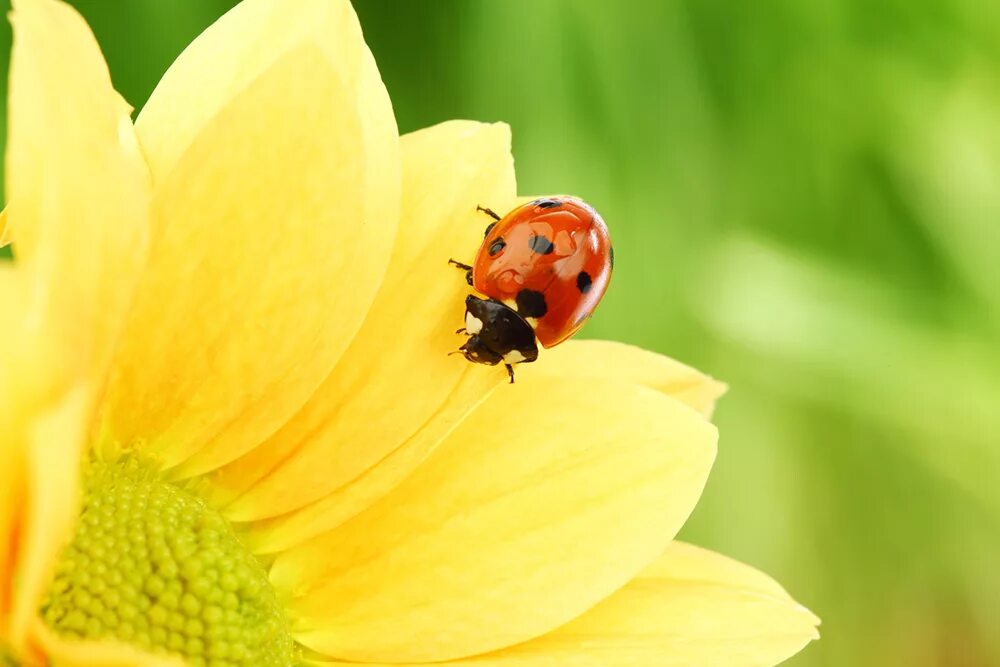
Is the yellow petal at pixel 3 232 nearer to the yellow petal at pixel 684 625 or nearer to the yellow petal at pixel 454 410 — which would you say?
the yellow petal at pixel 454 410

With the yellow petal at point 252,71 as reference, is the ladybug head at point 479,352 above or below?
below

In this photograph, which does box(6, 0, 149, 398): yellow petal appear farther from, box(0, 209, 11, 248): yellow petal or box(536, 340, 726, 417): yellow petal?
box(536, 340, 726, 417): yellow petal

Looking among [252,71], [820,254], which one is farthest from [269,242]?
[820,254]

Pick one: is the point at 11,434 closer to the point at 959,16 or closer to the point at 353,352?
the point at 353,352

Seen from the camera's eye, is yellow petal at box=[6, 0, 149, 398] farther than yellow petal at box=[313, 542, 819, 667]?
No

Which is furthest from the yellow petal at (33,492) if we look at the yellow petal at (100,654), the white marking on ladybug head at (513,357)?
the white marking on ladybug head at (513,357)

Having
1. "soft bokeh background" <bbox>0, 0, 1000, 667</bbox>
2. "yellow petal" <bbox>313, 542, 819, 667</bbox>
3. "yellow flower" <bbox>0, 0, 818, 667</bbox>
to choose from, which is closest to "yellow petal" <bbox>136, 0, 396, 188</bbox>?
"yellow flower" <bbox>0, 0, 818, 667</bbox>

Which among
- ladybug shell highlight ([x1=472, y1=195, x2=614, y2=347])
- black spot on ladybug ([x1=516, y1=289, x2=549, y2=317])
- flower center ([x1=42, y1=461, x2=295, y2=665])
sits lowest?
flower center ([x1=42, y1=461, x2=295, y2=665])
